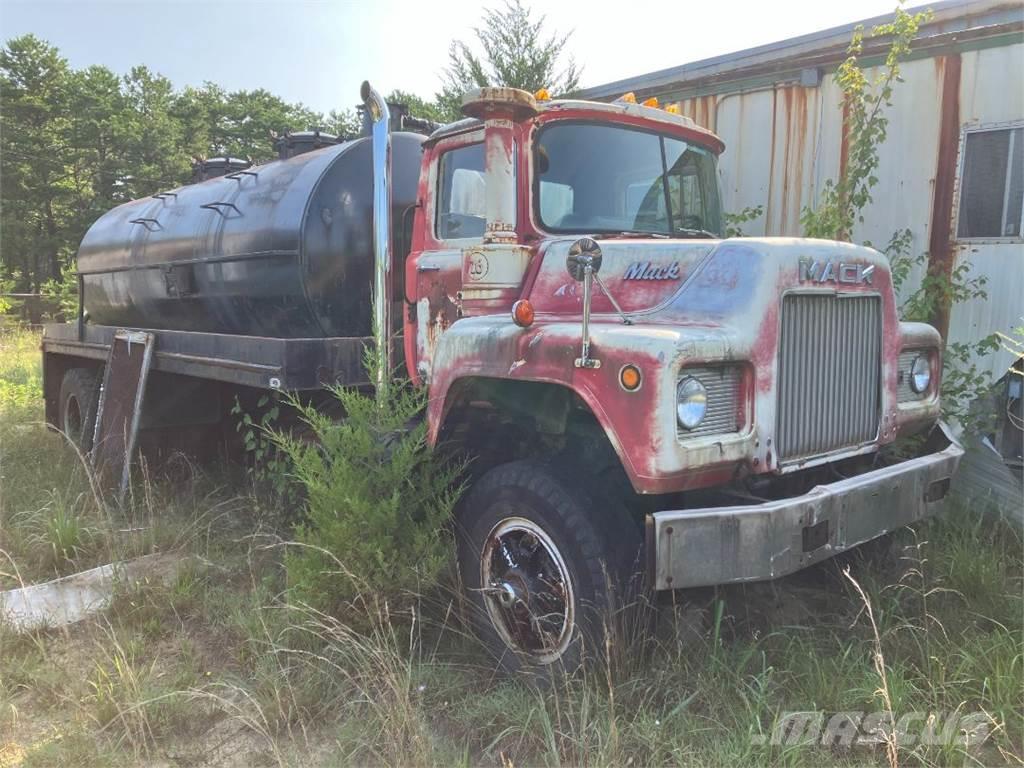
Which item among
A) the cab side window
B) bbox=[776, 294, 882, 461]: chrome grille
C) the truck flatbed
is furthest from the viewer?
the truck flatbed

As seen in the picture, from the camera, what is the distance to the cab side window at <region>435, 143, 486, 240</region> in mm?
3773

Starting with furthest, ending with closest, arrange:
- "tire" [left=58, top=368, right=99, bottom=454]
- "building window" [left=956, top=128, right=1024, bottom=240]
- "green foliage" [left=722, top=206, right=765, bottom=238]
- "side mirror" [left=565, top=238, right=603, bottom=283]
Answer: "tire" [left=58, top=368, right=99, bottom=454], "green foliage" [left=722, top=206, right=765, bottom=238], "building window" [left=956, top=128, right=1024, bottom=240], "side mirror" [left=565, top=238, right=603, bottom=283]

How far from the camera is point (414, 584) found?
337 cm

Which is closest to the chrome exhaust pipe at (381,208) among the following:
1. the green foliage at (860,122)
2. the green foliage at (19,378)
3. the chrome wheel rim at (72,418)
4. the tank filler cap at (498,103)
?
the tank filler cap at (498,103)

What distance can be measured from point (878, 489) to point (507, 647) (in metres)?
1.69

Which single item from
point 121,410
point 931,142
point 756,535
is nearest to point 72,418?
point 121,410

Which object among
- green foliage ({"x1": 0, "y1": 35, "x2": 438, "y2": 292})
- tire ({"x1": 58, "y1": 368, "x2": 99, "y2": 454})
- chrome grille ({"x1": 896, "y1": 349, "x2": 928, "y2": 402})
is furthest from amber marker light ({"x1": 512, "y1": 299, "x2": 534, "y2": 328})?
→ green foliage ({"x1": 0, "y1": 35, "x2": 438, "y2": 292})

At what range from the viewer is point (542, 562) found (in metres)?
3.13

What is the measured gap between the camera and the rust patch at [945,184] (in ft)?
16.9

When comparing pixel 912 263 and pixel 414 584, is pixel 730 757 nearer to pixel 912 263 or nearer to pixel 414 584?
pixel 414 584

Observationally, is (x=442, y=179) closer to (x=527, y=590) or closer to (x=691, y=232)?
(x=691, y=232)

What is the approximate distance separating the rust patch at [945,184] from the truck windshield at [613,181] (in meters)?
2.30

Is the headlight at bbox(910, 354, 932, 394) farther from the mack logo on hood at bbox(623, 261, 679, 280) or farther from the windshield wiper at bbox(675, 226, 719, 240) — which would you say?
the mack logo on hood at bbox(623, 261, 679, 280)

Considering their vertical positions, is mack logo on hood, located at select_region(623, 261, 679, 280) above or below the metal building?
below
